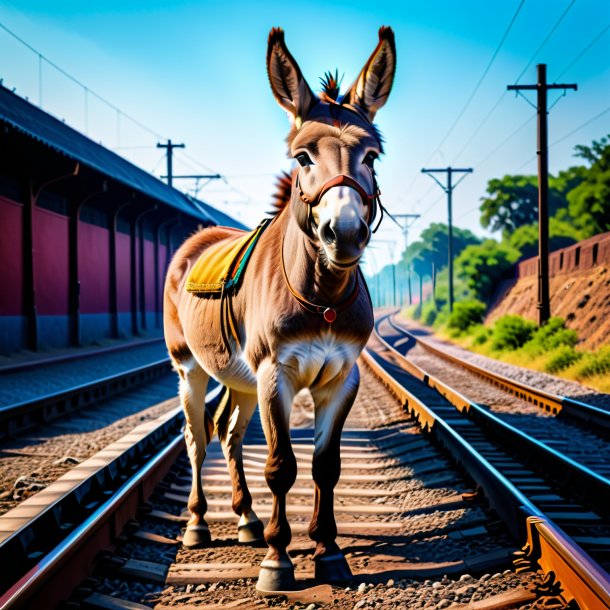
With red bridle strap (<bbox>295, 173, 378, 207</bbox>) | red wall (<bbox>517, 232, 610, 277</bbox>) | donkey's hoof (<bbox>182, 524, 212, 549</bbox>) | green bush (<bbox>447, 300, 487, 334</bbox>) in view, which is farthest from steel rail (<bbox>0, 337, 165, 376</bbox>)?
red wall (<bbox>517, 232, 610, 277</bbox>)

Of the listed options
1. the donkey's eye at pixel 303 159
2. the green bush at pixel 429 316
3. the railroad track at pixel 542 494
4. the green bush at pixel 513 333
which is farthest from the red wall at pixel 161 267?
the donkey's eye at pixel 303 159

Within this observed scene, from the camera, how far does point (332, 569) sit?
3.56m

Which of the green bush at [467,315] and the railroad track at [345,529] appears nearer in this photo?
the railroad track at [345,529]

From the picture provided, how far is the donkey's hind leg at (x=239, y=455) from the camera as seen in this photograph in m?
4.32

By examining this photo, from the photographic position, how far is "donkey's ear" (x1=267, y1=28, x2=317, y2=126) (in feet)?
10.6

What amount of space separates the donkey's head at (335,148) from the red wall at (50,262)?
19.3 meters

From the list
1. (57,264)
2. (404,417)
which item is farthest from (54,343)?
(404,417)

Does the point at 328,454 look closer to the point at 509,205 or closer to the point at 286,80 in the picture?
the point at 286,80

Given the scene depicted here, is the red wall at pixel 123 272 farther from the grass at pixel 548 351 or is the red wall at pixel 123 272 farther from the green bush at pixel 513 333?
the green bush at pixel 513 333

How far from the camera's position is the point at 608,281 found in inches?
743

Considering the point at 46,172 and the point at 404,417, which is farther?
the point at 46,172

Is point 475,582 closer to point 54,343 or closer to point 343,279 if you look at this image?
point 343,279

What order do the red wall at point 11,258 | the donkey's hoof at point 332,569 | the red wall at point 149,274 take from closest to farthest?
1. the donkey's hoof at point 332,569
2. the red wall at point 11,258
3. the red wall at point 149,274

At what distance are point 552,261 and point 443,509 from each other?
905 inches
